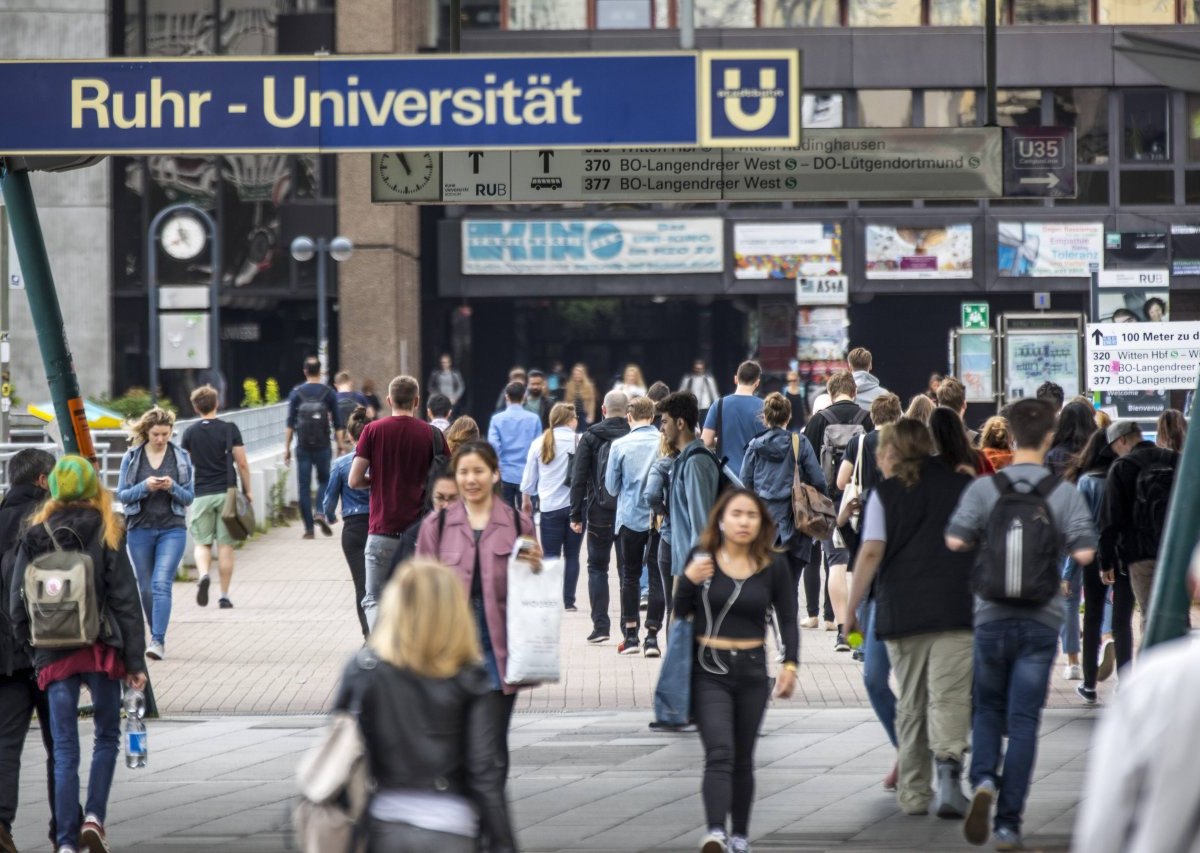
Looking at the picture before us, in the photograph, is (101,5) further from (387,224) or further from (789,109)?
(789,109)

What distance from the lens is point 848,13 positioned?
36.2 m

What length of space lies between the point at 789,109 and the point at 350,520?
19.4 feet

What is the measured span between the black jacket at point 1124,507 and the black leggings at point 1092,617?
0.50 meters

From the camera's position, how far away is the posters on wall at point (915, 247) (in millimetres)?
36250

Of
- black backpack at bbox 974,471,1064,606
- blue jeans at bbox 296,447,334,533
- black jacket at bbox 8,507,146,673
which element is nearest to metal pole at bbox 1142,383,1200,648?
black backpack at bbox 974,471,1064,606

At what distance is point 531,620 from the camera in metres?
6.86

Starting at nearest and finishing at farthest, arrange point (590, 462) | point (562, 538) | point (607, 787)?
1. point (607, 787)
2. point (590, 462)
3. point (562, 538)

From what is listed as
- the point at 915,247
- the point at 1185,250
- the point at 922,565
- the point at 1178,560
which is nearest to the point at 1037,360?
the point at 915,247

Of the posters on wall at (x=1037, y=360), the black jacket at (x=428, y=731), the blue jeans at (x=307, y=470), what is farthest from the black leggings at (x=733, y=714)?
the posters on wall at (x=1037, y=360)

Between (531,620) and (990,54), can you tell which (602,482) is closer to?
(990,54)

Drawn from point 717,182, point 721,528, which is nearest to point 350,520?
point 717,182

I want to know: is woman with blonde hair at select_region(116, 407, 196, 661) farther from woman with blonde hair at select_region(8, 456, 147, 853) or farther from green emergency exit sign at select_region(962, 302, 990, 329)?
green emergency exit sign at select_region(962, 302, 990, 329)

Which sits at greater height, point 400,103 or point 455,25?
point 455,25

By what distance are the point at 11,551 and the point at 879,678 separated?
3.60m
